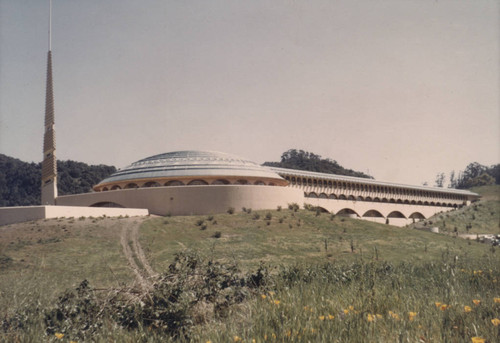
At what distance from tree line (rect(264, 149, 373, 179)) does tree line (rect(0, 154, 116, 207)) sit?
62.1m

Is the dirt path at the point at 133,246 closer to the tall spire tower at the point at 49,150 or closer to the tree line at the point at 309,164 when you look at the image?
the tall spire tower at the point at 49,150

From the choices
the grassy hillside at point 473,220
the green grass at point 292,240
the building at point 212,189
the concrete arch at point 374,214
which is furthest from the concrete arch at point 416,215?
the green grass at point 292,240

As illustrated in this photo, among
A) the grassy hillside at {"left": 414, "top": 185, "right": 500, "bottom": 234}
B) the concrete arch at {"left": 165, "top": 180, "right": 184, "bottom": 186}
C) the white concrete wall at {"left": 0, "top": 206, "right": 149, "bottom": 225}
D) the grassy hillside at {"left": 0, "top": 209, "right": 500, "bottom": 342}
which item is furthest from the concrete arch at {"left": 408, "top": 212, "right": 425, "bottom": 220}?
the grassy hillside at {"left": 0, "top": 209, "right": 500, "bottom": 342}

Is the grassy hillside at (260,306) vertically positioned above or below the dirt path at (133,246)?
above

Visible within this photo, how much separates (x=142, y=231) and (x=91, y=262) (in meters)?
7.23

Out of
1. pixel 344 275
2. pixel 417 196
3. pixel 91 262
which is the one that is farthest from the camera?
pixel 417 196

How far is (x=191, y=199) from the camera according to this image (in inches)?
1458

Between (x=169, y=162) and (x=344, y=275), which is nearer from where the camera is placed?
(x=344, y=275)

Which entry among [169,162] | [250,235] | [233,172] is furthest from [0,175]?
[250,235]

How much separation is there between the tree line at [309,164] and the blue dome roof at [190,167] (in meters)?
72.5

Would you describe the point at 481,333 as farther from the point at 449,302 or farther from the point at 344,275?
the point at 344,275

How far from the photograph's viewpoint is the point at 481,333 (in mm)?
4492

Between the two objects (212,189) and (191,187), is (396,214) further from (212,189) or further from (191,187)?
(191,187)

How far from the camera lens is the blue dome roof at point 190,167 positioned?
144ft
